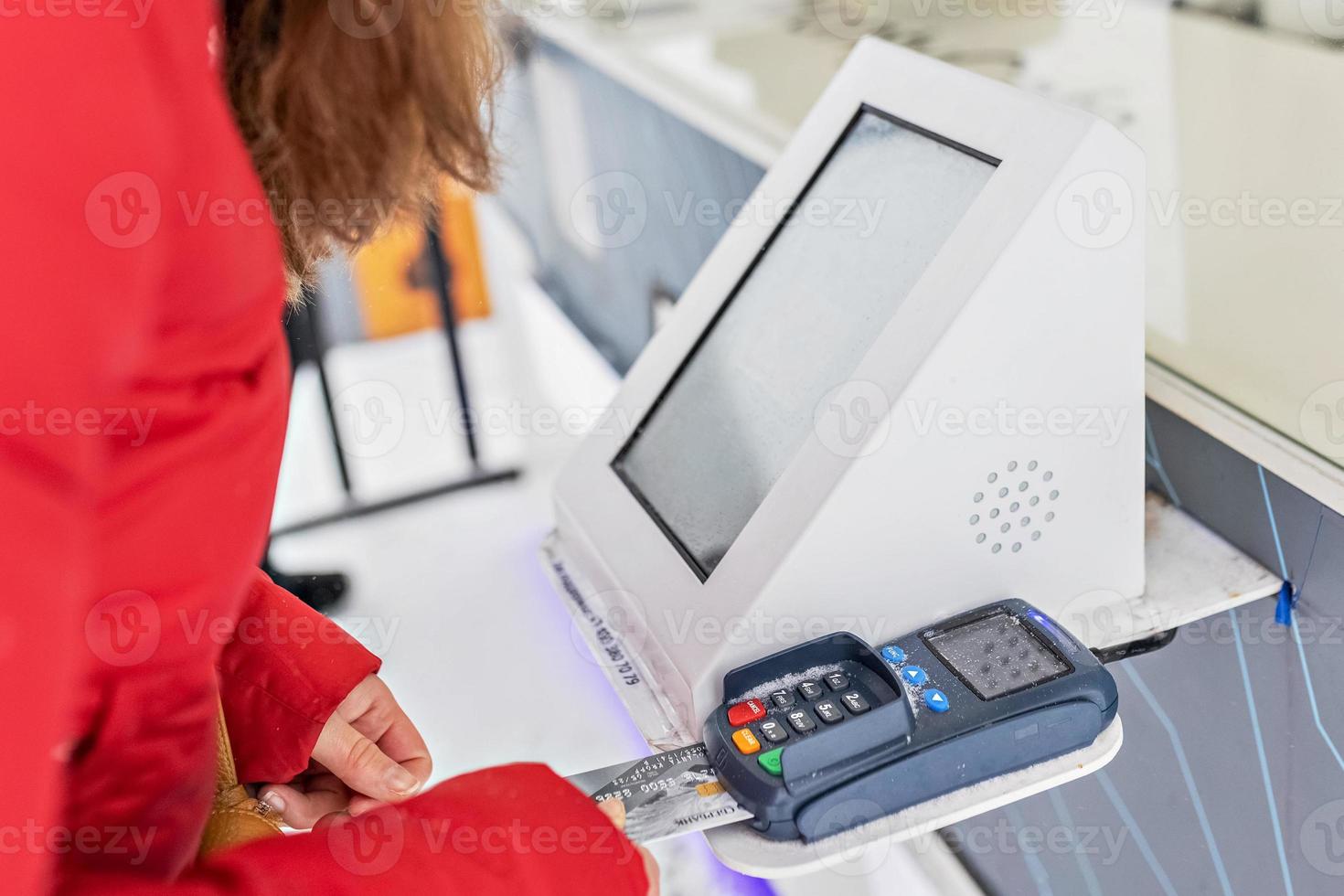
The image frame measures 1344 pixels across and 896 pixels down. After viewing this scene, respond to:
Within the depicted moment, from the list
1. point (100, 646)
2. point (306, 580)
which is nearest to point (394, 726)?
point (100, 646)

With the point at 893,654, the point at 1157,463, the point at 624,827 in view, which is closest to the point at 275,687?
the point at 624,827

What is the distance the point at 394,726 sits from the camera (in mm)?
885

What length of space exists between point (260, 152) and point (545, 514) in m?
1.77

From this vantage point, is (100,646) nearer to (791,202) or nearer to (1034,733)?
(1034,733)

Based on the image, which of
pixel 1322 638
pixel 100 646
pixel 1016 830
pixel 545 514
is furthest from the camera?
A: pixel 545 514

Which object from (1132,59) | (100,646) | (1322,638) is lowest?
(100,646)

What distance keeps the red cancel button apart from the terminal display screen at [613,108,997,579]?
0.13 meters

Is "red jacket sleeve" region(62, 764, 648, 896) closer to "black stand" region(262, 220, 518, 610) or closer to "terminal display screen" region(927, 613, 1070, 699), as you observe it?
"terminal display screen" region(927, 613, 1070, 699)

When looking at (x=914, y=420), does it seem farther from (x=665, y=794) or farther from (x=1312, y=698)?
(x=1312, y=698)

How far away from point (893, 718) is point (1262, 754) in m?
0.43

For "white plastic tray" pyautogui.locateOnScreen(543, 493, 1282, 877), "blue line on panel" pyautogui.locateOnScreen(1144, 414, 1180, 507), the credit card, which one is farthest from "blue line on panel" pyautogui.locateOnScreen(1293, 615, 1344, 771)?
the credit card

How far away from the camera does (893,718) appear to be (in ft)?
2.33

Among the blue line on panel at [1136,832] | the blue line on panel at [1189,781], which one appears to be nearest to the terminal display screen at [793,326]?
the blue line on panel at [1189,781]

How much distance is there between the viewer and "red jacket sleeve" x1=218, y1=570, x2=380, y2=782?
2.72 ft
